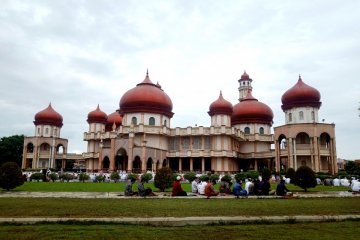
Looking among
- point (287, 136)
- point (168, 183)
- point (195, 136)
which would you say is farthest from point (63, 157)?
point (168, 183)

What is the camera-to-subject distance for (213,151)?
5206 cm

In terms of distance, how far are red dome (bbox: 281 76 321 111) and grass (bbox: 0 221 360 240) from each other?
144 feet

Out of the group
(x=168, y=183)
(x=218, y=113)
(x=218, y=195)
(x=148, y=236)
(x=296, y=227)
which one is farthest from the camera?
(x=218, y=113)

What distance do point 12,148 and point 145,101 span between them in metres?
36.9

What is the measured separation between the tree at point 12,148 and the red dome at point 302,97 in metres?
53.4

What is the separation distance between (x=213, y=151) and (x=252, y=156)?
9.44 metres

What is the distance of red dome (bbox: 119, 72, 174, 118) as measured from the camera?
A: 53031 millimetres

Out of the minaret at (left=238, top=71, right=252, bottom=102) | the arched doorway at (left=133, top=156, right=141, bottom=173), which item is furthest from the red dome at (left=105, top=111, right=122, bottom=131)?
the minaret at (left=238, top=71, right=252, bottom=102)

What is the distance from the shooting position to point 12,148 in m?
72.7

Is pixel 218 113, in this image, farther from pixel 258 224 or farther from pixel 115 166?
pixel 258 224

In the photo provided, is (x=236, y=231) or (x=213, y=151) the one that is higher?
(x=213, y=151)

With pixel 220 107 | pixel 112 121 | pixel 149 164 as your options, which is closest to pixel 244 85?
pixel 220 107

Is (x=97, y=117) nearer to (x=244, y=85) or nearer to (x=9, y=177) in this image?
(x=244, y=85)

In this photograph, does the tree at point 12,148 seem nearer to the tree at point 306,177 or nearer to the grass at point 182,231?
the tree at point 306,177
